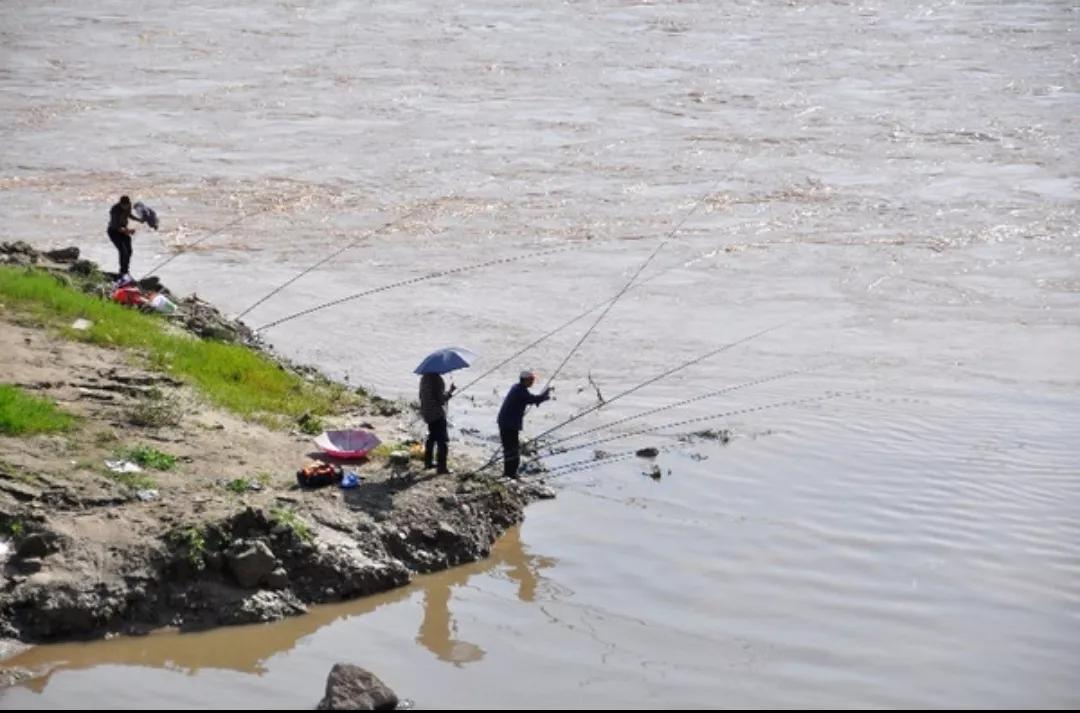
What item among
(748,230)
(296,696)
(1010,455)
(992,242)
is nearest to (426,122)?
(748,230)

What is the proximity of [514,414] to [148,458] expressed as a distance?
2.95 meters

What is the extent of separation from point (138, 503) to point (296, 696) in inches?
98.4

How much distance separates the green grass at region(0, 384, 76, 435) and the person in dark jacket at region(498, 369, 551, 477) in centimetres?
346

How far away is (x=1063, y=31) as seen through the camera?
4128 centimetres

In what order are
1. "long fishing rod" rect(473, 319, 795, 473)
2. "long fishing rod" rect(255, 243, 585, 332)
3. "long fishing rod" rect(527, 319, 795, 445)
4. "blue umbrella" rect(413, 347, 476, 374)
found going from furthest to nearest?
"long fishing rod" rect(255, 243, 585, 332) < "long fishing rod" rect(527, 319, 795, 445) < "long fishing rod" rect(473, 319, 795, 473) < "blue umbrella" rect(413, 347, 476, 374)

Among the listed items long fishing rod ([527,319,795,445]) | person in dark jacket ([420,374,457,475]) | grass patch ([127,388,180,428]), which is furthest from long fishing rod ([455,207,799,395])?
grass patch ([127,388,180,428])

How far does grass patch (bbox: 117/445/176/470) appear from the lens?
1309cm

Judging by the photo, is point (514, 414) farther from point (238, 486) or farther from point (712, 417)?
point (712, 417)

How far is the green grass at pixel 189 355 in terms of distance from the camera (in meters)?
15.4

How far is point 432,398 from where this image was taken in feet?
44.5

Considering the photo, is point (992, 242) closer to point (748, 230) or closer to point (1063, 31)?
point (748, 230)

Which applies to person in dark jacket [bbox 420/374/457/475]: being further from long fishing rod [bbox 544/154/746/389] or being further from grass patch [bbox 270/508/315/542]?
long fishing rod [bbox 544/154/746/389]

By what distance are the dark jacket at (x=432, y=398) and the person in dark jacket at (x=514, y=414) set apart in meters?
0.62

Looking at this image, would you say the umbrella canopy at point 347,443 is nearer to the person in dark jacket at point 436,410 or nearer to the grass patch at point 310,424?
the person in dark jacket at point 436,410
